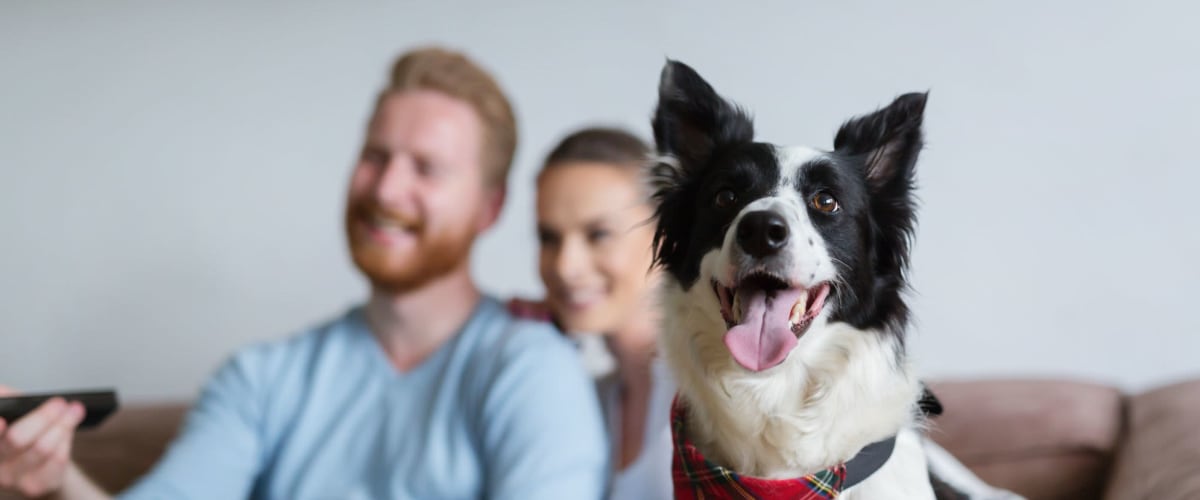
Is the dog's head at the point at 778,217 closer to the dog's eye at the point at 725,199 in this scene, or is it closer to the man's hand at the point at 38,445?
the dog's eye at the point at 725,199

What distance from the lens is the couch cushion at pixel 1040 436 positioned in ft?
5.78

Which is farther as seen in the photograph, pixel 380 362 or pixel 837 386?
pixel 380 362

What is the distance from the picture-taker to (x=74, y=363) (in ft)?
8.96

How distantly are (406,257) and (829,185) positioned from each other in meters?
1.16

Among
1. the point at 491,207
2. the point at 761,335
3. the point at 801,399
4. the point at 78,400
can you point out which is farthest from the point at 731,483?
the point at 491,207

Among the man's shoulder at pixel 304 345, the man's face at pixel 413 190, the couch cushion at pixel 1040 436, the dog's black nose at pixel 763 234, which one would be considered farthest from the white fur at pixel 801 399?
the man's shoulder at pixel 304 345

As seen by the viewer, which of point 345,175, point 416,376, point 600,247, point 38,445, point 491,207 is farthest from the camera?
point 345,175

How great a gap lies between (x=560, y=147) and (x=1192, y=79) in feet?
4.28

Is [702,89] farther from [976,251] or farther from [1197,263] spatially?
[1197,263]

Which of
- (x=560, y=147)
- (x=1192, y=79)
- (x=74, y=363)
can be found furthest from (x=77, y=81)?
(x=1192, y=79)

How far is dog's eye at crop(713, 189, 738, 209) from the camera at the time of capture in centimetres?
86

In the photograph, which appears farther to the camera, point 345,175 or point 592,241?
point 345,175

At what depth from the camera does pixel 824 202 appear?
34.0 inches

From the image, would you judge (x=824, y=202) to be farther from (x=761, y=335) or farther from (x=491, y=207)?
(x=491, y=207)
